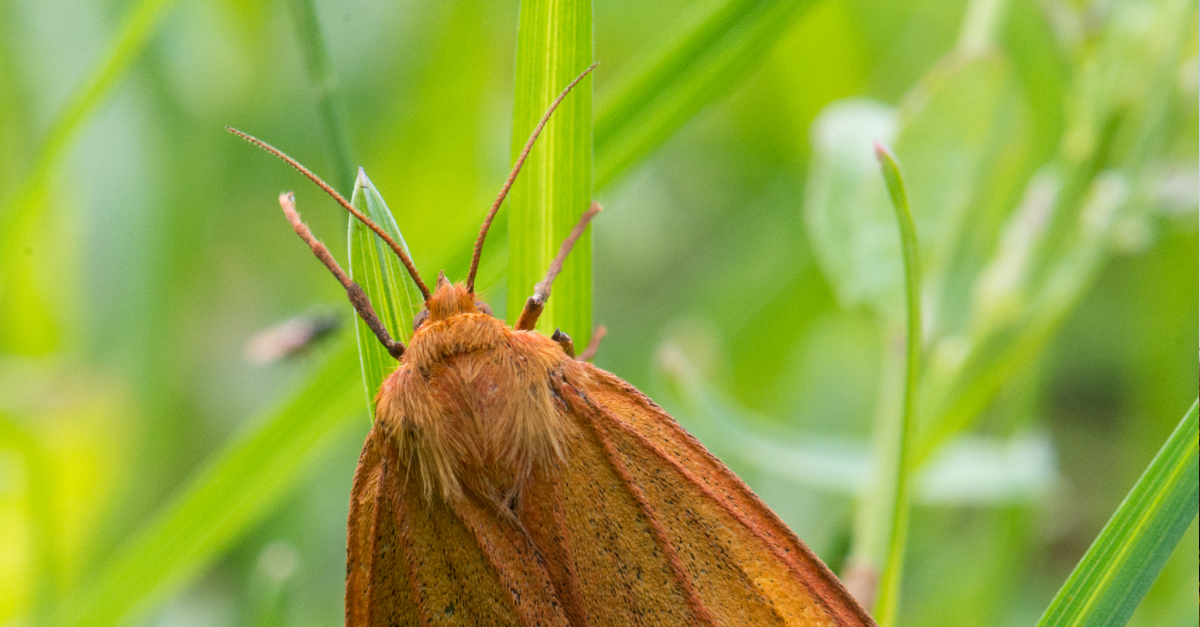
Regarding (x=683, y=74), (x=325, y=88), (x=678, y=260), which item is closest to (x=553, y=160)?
(x=683, y=74)

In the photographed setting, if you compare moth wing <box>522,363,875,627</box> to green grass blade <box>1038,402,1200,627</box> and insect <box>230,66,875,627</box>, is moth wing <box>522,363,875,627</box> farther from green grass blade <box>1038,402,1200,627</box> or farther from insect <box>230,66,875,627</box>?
green grass blade <box>1038,402,1200,627</box>

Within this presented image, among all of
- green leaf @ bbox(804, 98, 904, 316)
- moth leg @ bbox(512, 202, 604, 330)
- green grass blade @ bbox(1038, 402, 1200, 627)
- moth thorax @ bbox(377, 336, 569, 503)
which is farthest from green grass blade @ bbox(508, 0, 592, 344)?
green grass blade @ bbox(1038, 402, 1200, 627)

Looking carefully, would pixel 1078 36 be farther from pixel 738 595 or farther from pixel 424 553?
pixel 424 553

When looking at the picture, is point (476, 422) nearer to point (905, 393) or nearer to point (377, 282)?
point (377, 282)

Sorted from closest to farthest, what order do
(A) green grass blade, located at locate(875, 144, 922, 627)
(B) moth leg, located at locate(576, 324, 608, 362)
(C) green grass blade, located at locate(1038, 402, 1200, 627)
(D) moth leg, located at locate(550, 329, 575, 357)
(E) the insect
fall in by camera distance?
(C) green grass blade, located at locate(1038, 402, 1200, 627)
(A) green grass blade, located at locate(875, 144, 922, 627)
(E) the insect
(D) moth leg, located at locate(550, 329, 575, 357)
(B) moth leg, located at locate(576, 324, 608, 362)

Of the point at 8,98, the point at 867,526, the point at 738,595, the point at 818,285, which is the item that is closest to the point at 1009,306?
the point at 867,526

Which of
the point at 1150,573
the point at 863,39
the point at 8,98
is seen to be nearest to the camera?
the point at 1150,573
